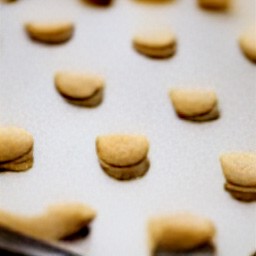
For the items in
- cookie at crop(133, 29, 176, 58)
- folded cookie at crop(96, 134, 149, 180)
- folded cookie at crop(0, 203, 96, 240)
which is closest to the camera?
folded cookie at crop(0, 203, 96, 240)

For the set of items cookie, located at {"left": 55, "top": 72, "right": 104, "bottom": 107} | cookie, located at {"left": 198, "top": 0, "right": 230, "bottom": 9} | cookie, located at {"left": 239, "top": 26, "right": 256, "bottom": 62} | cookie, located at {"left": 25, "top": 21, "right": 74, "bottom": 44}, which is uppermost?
cookie, located at {"left": 198, "top": 0, "right": 230, "bottom": 9}

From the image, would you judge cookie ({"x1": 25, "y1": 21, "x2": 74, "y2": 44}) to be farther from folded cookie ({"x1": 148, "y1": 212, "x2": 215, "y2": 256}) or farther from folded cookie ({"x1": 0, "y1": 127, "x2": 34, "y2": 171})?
folded cookie ({"x1": 148, "y1": 212, "x2": 215, "y2": 256})

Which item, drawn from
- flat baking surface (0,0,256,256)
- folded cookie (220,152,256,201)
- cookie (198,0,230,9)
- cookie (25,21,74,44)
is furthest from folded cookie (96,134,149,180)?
cookie (198,0,230,9)

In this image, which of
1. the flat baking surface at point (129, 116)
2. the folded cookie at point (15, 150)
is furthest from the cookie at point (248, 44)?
the folded cookie at point (15, 150)

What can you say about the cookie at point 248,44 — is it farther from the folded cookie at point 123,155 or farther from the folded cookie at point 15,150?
the folded cookie at point 15,150

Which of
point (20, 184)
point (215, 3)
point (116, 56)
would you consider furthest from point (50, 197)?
point (215, 3)

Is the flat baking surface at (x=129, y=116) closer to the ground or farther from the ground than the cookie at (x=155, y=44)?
closer to the ground

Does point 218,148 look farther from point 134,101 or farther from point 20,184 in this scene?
point 20,184
